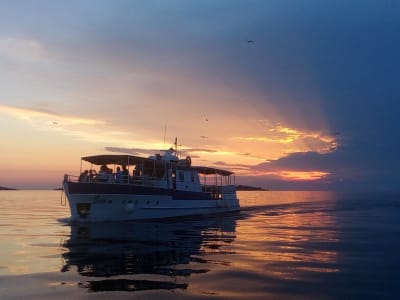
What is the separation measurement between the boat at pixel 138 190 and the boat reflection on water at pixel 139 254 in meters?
2.95

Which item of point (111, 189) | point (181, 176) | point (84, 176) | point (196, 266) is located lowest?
point (196, 266)

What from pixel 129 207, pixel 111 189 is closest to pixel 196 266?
pixel 111 189

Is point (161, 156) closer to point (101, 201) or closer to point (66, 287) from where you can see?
point (101, 201)

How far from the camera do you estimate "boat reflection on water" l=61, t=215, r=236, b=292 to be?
13289mm

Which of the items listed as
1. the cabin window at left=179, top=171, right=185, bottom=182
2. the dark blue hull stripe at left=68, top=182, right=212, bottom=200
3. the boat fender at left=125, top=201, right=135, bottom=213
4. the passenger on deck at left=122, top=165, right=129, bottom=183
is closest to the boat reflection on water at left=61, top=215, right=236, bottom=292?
the dark blue hull stripe at left=68, top=182, right=212, bottom=200

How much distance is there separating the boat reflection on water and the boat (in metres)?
2.95

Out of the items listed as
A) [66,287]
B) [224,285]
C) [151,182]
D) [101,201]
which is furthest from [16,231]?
[224,285]

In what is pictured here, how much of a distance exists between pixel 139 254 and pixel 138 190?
16352mm

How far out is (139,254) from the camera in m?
18.6

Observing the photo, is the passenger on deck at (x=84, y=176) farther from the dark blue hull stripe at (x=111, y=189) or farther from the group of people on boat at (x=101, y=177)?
the dark blue hull stripe at (x=111, y=189)

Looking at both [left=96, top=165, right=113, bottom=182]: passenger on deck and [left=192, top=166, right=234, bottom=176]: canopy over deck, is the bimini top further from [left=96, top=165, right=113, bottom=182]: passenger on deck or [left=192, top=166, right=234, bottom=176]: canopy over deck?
[left=192, top=166, right=234, bottom=176]: canopy over deck

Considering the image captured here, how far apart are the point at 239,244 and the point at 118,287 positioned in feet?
35.1

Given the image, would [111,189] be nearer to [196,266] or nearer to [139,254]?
[139,254]

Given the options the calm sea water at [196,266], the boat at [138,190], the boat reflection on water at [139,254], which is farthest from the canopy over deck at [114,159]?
the calm sea water at [196,266]
